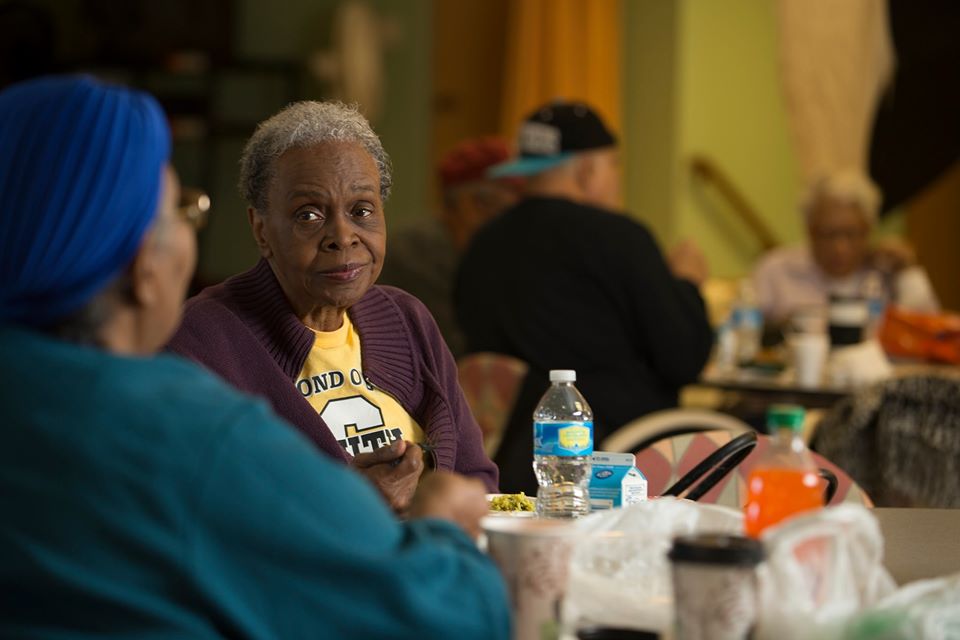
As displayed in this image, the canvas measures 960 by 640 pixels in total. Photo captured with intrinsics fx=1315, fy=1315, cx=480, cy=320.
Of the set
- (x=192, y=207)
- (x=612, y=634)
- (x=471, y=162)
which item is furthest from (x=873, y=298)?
(x=192, y=207)

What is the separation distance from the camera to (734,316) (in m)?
5.00

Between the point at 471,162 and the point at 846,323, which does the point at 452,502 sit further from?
the point at 471,162

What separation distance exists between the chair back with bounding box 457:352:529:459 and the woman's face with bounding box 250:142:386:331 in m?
1.55

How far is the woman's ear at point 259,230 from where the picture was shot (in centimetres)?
204

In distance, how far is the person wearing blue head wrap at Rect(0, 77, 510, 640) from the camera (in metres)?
1.06

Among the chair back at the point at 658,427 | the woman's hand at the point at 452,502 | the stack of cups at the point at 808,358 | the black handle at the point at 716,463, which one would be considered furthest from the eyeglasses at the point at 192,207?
the stack of cups at the point at 808,358

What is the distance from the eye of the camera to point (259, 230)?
2.06 metres

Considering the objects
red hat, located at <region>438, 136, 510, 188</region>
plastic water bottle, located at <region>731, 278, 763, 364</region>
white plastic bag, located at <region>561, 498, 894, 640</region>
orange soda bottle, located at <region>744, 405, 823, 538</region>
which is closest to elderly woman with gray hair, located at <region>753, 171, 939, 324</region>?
plastic water bottle, located at <region>731, 278, 763, 364</region>

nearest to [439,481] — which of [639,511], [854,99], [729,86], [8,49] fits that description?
[639,511]

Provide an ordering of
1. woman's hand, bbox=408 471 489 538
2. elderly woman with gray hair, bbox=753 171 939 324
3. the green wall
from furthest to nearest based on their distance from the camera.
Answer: the green wall → elderly woman with gray hair, bbox=753 171 939 324 → woman's hand, bbox=408 471 489 538

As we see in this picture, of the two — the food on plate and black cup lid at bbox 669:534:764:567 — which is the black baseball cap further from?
black cup lid at bbox 669:534:764:567

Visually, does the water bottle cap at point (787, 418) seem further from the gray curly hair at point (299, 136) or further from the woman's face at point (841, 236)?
the woman's face at point (841, 236)

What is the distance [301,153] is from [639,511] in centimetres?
84

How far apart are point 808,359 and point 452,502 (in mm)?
3227
